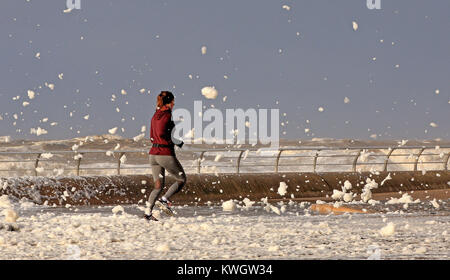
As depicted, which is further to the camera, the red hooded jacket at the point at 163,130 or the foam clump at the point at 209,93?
the foam clump at the point at 209,93

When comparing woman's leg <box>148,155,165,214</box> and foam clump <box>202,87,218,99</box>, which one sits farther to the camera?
foam clump <box>202,87,218,99</box>

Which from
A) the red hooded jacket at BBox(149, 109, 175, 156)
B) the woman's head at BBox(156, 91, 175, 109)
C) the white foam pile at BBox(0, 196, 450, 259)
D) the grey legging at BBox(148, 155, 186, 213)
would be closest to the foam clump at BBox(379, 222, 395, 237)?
the white foam pile at BBox(0, 196, 450, 259)

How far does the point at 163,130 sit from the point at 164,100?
1.38 feet

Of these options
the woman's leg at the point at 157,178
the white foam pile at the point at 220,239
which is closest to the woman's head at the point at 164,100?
→ the woman's leg at the point at 157,178

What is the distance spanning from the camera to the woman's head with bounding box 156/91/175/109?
380 inches

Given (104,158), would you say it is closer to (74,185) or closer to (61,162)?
(61,162)

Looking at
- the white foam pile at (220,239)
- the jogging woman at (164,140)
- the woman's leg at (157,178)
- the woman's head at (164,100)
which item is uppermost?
the woman's head at (164,100)

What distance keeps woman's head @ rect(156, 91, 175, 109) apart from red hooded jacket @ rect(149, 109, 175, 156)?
0.08 meters

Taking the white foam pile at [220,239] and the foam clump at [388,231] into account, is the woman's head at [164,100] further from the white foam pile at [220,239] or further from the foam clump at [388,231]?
the foam clump at [388,231]

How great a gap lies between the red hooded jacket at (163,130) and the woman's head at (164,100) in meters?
0.08

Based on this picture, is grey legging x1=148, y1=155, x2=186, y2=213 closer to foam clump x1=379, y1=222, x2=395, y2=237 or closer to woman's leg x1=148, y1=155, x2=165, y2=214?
woman's leg x1=148, y1=155, x2=165, y2=214

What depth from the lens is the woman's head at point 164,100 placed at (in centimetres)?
966

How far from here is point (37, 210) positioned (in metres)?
13.5
